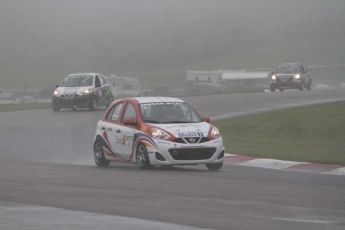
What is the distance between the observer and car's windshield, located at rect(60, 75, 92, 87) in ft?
126

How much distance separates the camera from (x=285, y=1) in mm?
108750

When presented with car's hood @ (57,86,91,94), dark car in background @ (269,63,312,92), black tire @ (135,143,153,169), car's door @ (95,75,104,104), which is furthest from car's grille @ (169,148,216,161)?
dark car in background @ (269,63,312,92)

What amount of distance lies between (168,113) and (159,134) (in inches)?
36.2

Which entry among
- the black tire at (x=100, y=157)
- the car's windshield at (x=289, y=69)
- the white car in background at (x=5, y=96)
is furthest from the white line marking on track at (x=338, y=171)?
the white car in background at (x=5, y=96)

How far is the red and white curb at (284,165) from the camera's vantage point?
54.4 ft

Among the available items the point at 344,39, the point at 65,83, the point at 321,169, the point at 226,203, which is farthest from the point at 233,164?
the point at 344,39

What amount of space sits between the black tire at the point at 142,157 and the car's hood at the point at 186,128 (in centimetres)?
43

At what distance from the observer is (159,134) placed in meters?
16.2

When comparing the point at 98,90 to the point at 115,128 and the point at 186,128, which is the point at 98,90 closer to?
the point at 115,128

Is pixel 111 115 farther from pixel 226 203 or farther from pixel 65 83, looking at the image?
pixel 65 83

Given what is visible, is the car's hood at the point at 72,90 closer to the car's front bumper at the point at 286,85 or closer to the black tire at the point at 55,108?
the black tire at the point at 55,108

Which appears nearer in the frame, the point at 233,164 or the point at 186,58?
the point at 233,164

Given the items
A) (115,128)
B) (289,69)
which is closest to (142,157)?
(115,128)

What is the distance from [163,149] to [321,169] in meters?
2.75
